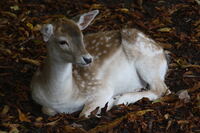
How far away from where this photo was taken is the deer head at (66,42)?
470 centimetres

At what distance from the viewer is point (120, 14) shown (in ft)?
24.4

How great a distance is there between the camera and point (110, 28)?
7.16 m

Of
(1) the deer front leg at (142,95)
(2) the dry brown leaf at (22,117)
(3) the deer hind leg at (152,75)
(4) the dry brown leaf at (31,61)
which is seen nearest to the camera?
(2) the dry brown leaf at (22,117)

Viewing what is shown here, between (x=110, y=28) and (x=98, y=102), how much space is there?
76.7 inches

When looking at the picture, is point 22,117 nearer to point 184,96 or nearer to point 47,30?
point 47,30

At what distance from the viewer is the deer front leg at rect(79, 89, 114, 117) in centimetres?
534

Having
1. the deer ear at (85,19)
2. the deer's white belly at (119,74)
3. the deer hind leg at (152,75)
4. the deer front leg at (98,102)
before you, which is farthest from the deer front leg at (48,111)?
the deer ear at (85,19)

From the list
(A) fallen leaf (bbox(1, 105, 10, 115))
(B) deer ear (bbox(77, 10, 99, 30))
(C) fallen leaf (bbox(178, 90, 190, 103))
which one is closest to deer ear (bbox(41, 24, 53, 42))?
(B) deer ear (bbox(77, 10, 99, 30))

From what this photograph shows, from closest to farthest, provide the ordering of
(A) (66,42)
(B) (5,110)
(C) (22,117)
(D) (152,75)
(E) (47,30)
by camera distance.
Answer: (A) (66,42), (E) (47,30), (C) (22,117), (B) (5,110), (D) (152,75)

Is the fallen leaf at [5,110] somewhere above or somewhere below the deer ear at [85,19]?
below

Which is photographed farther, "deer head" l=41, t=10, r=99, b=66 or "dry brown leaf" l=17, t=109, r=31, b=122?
"dry brown leaf" l=17, t=109, r=31, b=122

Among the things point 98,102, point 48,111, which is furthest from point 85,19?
point 48,111

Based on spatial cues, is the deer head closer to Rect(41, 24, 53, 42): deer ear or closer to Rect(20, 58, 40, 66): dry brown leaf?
Rect(41, 24, 53, 42): deer ear

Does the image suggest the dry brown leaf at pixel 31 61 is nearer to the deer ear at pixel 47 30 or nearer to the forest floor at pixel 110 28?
the forest floor at pixel 110 28
